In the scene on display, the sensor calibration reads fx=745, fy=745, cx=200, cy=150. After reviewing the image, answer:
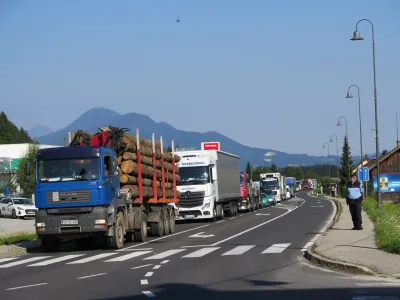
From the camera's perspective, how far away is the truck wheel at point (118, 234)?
22.2 metres

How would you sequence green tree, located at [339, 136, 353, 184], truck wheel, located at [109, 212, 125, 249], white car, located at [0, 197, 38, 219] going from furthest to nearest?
1. green tree, located at [339, 136, 353, 184]
2. white car, located at [0, 197, 38, 219]
3. truck wheel, located at [109, 212, 125, 249]

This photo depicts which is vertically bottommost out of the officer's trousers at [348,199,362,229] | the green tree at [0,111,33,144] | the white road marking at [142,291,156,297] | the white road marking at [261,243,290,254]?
the white road marking at [261,243,290,254]

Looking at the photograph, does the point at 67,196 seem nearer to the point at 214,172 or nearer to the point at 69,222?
the point at 69,222

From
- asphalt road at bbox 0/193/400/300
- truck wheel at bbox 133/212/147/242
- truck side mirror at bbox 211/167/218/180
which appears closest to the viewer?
asphalt road at bbox 0/193/400/300

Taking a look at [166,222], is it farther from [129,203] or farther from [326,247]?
[326,247]

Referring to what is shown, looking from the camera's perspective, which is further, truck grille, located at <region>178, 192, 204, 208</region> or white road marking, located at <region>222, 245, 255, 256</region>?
truck grille, located at <region>178, 192, 204, 208</region>

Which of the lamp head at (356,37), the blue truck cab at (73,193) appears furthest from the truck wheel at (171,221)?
the lamp head at (356,37)

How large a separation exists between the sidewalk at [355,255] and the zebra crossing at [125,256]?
149cm

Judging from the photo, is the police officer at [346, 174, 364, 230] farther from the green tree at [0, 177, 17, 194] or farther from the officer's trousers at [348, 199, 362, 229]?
the green tree at [0, 177, 17, 194]

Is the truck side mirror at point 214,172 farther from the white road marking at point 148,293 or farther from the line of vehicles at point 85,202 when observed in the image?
the white road marking at point 148,293

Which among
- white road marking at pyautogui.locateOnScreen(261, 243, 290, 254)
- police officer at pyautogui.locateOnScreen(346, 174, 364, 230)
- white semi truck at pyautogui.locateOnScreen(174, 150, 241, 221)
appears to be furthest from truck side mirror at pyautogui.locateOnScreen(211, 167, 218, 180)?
white road marking at pyautogui.locateOnScreen(261, 243, 290, 254)

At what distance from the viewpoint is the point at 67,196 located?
845 inches

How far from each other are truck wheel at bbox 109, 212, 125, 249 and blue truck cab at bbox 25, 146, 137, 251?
27cm

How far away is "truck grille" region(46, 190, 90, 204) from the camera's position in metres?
21.4
